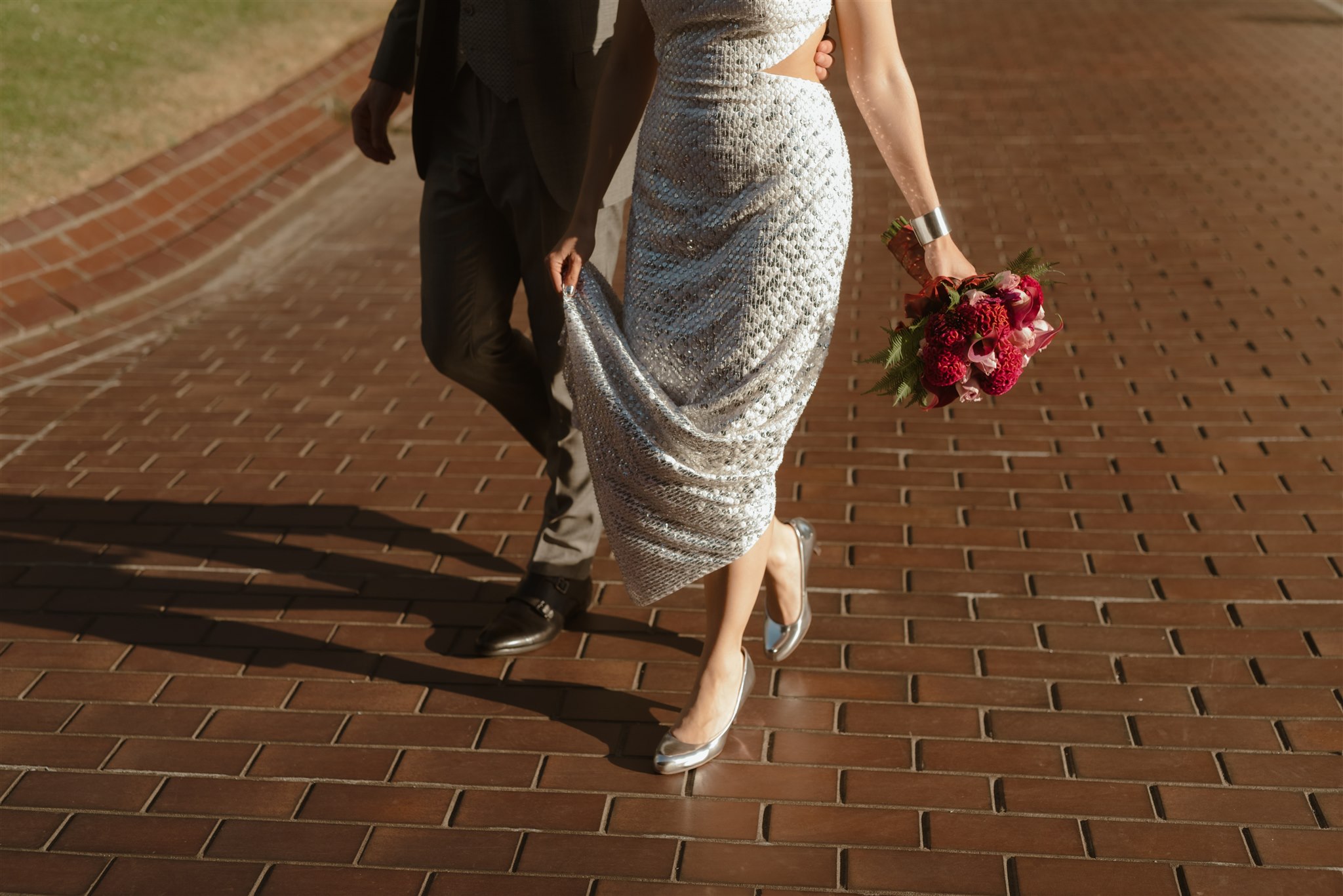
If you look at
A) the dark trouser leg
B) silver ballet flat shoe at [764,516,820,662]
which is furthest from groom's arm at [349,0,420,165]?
silver ballet flat shoe at [764,516,820,662]

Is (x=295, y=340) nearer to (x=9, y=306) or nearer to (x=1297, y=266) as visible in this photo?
(x=9, y=306)

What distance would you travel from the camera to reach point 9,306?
5.88 m

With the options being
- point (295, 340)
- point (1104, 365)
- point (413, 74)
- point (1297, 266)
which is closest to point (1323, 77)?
point (1297, 266)

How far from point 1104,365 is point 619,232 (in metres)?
2.56

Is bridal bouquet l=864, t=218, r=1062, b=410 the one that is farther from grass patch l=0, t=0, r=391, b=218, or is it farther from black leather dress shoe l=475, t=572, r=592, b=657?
grass patch l=0, t=0, r=391, b=218

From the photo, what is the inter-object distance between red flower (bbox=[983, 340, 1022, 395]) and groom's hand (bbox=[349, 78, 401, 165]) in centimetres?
171

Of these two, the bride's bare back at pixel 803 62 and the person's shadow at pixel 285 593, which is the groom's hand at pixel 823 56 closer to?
the bride's bare back at pixel 803 62

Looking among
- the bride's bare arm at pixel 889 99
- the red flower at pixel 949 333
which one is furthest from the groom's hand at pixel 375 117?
the red flower at pixel 949 333

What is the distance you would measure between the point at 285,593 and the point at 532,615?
78cm

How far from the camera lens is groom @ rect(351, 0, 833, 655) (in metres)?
3.20

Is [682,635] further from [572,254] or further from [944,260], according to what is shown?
[944,260]

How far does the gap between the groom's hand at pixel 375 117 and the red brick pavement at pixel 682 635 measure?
45.7 inches

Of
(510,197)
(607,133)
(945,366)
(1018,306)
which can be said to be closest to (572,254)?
(607,133)

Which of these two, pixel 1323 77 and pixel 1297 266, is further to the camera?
pixel 1323 77
